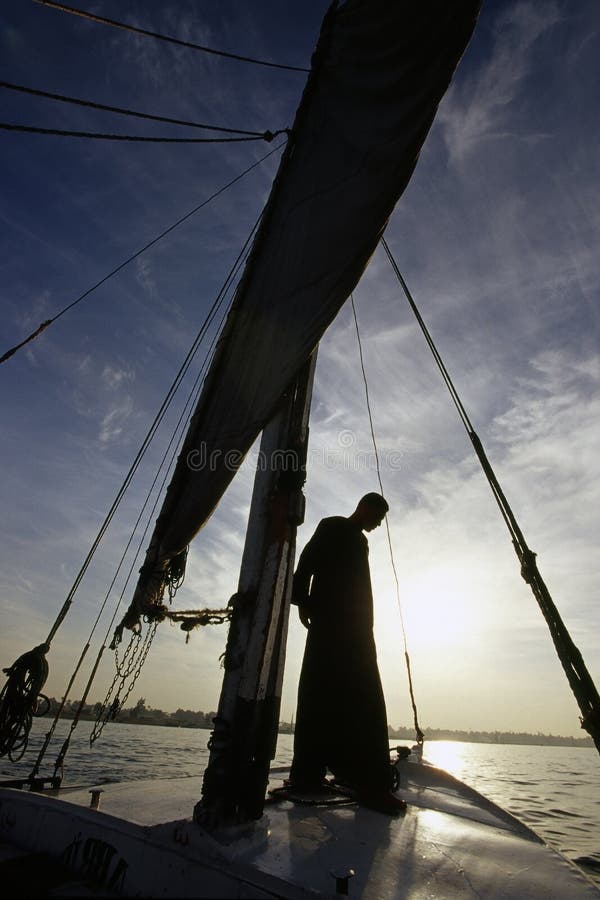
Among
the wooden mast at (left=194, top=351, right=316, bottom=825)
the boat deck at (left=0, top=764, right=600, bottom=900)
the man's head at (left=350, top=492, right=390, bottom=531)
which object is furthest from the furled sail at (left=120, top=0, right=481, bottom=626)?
the boat deck at (left=0, top=764, right=600, bottom=900)

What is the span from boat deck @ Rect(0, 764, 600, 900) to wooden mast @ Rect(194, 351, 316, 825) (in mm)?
160

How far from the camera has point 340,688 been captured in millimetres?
3279

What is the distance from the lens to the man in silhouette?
3.21 m

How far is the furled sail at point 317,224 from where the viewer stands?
322 cm

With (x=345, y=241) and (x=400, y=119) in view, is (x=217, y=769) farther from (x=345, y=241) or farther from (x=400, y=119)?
Result: (x=400, y=119)

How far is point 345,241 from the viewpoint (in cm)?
336

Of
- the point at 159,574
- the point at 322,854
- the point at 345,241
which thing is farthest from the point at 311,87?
the point at 322,854

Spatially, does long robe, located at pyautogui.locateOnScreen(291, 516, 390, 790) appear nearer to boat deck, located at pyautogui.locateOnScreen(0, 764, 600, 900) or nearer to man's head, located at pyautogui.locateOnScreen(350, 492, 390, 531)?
boat deck, located at pyautogui.locateOnScreen(0, 764, 600, 900)

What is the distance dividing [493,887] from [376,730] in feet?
3.92

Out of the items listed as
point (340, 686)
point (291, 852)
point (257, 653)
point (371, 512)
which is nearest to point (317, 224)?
point (371, 512)

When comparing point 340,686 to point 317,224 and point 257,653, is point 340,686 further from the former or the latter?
point 317,224

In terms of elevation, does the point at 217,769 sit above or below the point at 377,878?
above

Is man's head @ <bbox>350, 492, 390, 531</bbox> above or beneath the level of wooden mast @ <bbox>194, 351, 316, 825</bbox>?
above

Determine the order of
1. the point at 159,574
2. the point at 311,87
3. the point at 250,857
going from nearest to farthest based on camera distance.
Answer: the point at 250,857, the point at 159,574, the point at 311,87
